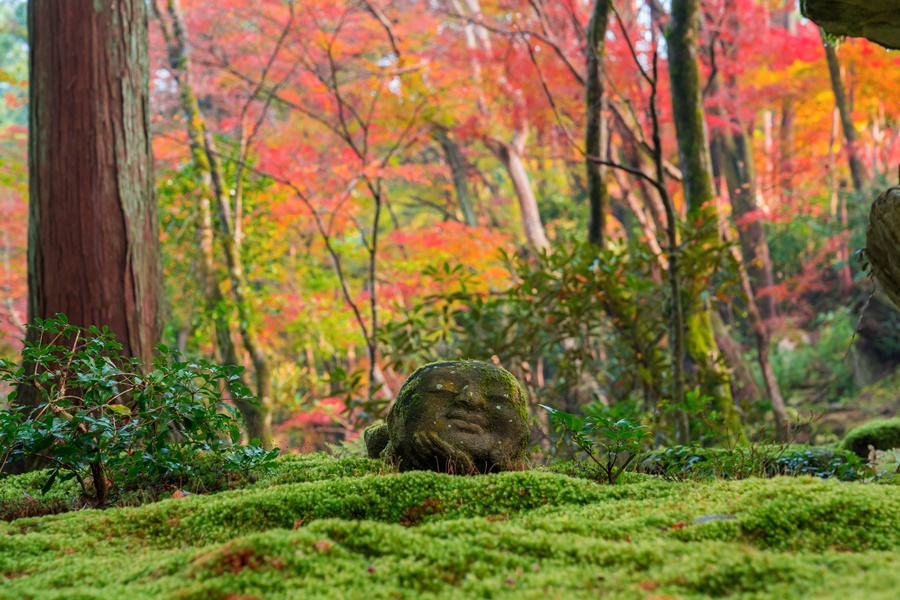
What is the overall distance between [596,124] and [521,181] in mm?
5970

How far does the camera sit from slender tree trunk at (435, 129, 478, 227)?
14.8m

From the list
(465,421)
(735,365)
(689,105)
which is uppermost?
(689,105)

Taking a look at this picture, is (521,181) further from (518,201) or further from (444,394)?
(444,394)

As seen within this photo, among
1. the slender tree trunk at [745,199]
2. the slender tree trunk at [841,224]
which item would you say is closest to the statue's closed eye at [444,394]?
the slender tree trunk at [745,199]

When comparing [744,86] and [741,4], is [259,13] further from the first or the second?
[744,86]

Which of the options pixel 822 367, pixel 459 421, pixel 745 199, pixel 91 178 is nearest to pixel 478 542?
pixel 459 421

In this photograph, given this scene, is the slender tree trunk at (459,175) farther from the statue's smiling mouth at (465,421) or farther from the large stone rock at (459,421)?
the statue's smiling mouth at (465,421)

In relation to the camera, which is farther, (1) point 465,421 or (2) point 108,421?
(1) point 465,421

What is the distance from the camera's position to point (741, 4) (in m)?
11.1

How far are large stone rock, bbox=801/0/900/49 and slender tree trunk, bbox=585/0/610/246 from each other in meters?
3.03

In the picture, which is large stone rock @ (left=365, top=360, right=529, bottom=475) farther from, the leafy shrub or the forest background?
the leafy shrub

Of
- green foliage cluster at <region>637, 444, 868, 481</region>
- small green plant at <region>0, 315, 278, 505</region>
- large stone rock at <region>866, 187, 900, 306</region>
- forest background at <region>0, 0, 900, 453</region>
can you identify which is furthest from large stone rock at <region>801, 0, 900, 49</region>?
small green plant at <region>0, 315, 278, 505</region>

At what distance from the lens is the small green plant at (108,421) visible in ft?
8.43

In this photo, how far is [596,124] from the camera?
6293mm
